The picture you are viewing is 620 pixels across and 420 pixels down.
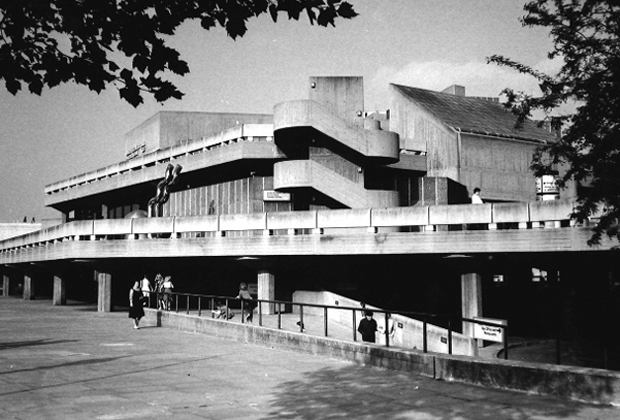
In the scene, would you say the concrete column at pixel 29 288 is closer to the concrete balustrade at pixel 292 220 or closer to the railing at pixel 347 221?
the railing at pixel 347 221

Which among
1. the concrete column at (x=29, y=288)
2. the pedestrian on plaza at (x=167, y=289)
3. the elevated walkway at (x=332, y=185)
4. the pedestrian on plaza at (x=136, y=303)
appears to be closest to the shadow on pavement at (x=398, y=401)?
the pedestrian on plaza at (x=136, y=303)

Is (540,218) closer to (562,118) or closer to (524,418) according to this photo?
(562,118)

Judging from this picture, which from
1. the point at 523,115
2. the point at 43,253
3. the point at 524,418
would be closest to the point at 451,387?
the point at 524,418

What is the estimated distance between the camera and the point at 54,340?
699 inches

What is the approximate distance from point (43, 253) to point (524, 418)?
97.7ft

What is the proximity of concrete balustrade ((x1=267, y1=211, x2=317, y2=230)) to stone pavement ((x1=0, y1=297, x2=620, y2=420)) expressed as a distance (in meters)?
10.9

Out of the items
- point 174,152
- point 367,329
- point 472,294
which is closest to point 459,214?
point 472,294

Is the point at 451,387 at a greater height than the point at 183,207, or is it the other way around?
the point at 183,207

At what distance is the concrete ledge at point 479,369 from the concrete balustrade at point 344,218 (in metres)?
10.2

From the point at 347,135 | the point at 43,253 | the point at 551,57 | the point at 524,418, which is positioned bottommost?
the point at 524,418

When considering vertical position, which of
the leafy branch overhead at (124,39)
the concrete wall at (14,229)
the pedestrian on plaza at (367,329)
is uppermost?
the concrete wall at (14,229)

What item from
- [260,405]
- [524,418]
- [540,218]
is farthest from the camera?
[540,218]

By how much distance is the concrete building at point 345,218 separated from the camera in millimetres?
25156

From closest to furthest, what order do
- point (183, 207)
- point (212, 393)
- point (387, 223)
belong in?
point (212, 393) < point (387, 223) < point (183, 207)
